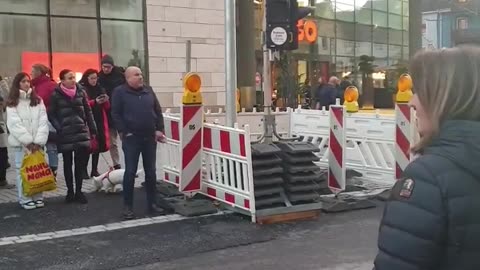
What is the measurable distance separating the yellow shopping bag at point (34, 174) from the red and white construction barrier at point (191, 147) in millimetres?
1700

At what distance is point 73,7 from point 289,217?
11644 millimetres

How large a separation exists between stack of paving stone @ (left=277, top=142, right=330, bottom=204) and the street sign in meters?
1.34

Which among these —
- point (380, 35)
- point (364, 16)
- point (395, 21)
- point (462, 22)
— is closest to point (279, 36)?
point (364, 16)

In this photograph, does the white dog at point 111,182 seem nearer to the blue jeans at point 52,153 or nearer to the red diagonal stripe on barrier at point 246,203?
the blue jeans at point 52,153

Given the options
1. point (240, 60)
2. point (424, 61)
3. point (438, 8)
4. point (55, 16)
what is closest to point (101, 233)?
point (424, 61)

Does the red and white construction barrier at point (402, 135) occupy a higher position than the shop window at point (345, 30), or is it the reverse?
the shop window at point (345, 30)

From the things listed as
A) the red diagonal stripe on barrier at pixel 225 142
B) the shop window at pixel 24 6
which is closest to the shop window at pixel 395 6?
the shop window at pixel 24 6

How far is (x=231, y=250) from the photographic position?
6.48 meters

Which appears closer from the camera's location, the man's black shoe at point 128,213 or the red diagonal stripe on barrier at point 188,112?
the man's black shoe at point 128,213

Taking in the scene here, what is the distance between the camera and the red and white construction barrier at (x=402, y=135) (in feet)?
30.1

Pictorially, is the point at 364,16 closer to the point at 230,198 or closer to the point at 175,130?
the point at 175,130

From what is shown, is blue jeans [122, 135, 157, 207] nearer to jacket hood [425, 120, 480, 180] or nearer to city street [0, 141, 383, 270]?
city street [0, 141, 383, 270]

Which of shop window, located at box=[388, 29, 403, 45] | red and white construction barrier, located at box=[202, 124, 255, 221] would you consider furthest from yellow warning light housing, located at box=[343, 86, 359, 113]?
shop window, located at box=[388, 29, 403, 45]

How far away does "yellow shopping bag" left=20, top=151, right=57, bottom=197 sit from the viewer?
800 cm
